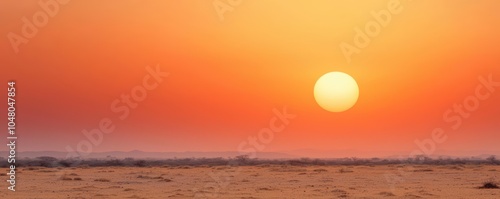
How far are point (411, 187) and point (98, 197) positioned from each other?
1757 centimetres

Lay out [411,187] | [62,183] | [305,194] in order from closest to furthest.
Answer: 1. [305,194]
2. [411,187]
3. [62,183]

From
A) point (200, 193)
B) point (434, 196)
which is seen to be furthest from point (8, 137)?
point (434, 196)

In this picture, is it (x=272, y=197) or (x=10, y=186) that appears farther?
(x=10, y=186)

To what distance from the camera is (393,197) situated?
3216 centimetres

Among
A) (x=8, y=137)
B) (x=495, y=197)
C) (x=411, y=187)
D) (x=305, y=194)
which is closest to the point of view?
(x=8, y=137)

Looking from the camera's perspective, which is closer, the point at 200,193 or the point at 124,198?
the point at 124,198

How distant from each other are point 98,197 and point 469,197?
56.7ft

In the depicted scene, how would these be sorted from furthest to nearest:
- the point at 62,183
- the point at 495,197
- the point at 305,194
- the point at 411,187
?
the point at 62,183, the point at 411,187, the point at 305,194, the point at 495,197

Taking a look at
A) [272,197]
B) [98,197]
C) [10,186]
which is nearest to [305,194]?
[272,197]

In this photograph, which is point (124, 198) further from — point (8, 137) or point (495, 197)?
point (495, 197)

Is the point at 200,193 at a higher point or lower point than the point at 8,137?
lower

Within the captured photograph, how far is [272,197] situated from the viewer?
32.8 meters

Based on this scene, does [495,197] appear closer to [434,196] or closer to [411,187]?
[434,196]

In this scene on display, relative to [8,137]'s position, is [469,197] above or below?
below
